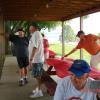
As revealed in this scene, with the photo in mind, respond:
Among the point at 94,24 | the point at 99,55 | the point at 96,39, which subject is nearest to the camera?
the point at 99,55

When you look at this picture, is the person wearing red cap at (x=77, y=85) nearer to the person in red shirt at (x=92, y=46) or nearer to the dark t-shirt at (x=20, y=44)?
the person in red shirt at (x=92, y=46)

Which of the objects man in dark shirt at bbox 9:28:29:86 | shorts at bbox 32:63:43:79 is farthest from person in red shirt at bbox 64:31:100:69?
man in dark shirt at bbox 9:28:29:86

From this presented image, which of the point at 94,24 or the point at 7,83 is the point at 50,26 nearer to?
the point at 94,24

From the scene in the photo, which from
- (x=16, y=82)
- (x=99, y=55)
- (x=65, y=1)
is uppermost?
(x=65, y=1)

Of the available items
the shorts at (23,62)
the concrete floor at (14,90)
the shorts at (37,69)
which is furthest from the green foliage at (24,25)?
the shorts at (37,69)

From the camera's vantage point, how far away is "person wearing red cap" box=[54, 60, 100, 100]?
2648mm

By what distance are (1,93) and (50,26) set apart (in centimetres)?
2045

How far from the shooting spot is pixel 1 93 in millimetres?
7785

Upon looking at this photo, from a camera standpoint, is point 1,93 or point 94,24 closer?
point 1,93

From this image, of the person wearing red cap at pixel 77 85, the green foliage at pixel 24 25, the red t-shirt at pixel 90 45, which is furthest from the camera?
the green foliage at pixel 24 25

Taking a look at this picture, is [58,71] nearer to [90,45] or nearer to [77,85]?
[90,45]

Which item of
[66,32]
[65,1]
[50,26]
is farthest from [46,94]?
[50,26]

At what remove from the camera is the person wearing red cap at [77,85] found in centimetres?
265

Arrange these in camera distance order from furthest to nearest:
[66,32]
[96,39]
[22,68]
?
[66,32] < [22,68] < [96,39]
